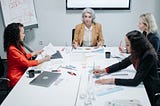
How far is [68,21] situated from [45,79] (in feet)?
9.00

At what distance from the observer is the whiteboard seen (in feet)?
14.5

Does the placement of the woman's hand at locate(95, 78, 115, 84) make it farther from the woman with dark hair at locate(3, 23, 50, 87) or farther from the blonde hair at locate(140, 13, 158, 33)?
the blonde hair at locate(140, 13, 158, 33)

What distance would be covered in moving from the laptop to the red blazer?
1.11ft

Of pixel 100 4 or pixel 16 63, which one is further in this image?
pixel 100 4

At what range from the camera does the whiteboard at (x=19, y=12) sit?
4418 mm

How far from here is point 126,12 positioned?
197 inches

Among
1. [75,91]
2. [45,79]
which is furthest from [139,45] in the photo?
[45,79]

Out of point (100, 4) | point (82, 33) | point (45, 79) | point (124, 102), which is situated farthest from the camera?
point (100, 4)

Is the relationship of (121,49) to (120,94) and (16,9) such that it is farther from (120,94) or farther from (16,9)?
(16,9)

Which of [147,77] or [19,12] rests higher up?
[19,12]

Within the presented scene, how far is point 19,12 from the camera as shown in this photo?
4617 mm

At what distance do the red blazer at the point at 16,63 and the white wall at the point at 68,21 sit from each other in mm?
2173

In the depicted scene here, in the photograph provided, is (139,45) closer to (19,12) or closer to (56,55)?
(56,55)

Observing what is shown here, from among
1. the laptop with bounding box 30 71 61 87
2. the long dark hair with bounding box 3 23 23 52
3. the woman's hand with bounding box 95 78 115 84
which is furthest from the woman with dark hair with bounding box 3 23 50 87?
the woman's hand with bounding box 95 78 115 84
